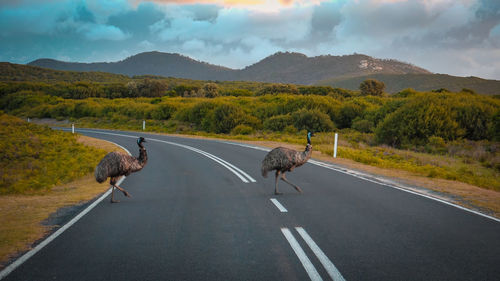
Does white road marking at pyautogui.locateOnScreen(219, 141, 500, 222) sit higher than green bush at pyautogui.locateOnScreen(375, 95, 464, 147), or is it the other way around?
green bush at pyautogui.locateOnScreen(375, 95, 464, 147)

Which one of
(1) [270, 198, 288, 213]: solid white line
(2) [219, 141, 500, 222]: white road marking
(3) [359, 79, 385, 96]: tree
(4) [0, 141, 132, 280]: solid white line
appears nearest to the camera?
(4) [0, 141, 132, 280]: solid white line

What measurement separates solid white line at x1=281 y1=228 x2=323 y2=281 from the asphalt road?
2 cm

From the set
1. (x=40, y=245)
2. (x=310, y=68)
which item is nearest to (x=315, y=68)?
(x=310, y=68)

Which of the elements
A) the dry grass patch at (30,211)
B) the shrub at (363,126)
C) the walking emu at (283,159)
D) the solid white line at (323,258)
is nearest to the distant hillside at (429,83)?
the shrub at (363,126)

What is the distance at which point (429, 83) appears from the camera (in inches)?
3883

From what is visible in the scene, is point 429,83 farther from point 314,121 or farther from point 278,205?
point 278,205

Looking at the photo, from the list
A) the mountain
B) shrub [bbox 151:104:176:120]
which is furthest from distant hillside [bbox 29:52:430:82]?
shrub [bbox 151:104:176:120]

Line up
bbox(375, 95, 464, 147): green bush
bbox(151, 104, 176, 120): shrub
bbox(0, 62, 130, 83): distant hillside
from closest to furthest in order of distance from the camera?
bbox(375, 95, 464, 147): green bush < bbox(151, 104, 176, 120): shrub < bbox(0, 62, 130, 83): distant hillside

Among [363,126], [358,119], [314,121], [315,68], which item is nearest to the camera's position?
[363,126]

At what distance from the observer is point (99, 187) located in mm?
10688

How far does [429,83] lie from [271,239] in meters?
108

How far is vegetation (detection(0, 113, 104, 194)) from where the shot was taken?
13421 mm

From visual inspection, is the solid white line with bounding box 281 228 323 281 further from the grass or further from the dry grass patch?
the grass

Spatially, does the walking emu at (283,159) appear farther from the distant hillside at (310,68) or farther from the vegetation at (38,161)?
the distant hillside at (310,68)
